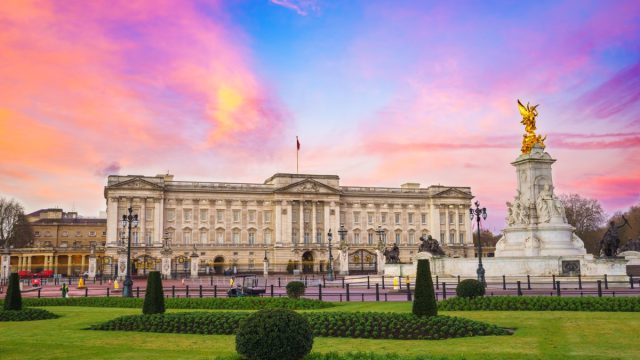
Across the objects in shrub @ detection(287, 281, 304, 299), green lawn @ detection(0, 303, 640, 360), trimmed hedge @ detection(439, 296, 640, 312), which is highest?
shrub @ detection(287, 281, 304, 299)

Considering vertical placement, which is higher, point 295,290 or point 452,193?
point 452,193

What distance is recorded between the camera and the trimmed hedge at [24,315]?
25172 mm

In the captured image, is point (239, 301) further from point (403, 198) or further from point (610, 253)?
point (403, 198)

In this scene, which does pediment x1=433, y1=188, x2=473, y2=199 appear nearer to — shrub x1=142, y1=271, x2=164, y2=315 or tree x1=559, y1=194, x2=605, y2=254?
tree x1=559, y1=194, x2=605, y2=254

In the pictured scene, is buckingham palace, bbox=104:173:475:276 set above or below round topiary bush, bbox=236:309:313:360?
above

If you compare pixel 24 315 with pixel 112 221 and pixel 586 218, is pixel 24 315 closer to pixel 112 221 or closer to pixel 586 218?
pixel 112 221

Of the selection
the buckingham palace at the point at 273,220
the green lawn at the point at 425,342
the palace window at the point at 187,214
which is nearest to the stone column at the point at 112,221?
the buckingham palace at the point at 273,220

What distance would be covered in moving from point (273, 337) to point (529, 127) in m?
40.1

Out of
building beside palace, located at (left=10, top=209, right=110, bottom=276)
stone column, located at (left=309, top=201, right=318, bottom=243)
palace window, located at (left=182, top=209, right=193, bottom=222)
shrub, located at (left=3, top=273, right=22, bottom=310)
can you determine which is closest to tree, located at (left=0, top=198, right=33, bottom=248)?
building beside palace, located at (left=10, top=209, right=110, bottom=276)

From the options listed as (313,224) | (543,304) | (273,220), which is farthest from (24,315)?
(313,224)

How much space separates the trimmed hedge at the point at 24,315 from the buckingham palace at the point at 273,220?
7072cm

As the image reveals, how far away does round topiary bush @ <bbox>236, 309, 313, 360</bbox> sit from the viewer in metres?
12.3

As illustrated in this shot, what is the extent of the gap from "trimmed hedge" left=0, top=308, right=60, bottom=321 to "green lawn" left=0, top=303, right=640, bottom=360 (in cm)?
234

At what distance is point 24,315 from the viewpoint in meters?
25.4
